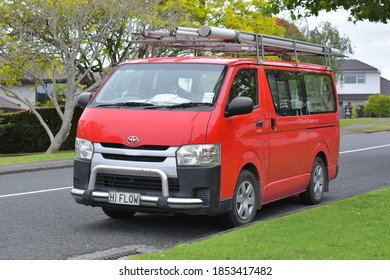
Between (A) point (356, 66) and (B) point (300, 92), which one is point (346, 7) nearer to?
(B) point (300, 92)

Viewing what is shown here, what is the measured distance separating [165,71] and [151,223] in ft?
6.73

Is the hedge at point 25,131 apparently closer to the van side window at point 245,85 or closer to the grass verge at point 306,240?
the van side window at point 245,85

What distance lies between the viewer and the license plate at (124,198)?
25.6 feet

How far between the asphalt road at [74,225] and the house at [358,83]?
224 feet

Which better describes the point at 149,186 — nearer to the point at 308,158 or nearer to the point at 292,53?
the point at 308,158

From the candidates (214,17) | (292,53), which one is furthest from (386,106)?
(292,53)

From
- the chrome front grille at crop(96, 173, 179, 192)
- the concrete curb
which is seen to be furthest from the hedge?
the chrome front grille at crop(96, 173, 179, 192)

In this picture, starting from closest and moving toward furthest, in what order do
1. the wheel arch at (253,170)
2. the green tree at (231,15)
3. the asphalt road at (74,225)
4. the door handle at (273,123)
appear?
the asphalt road at (74,225) < the wheel arch at (253,170) < the door handle at (273,123) < the green tree at (231,15)

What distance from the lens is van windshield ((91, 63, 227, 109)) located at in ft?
27.0

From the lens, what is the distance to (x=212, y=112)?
7.93 m

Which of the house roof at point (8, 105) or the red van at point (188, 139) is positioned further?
the house roof at point (8, 105)

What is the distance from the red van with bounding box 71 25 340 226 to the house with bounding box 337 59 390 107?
72.4 metres

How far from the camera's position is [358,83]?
80438 millimetres

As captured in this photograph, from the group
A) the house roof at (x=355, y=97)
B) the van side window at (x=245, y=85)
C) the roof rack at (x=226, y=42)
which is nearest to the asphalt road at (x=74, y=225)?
the van side window at (x=245, y=85)
